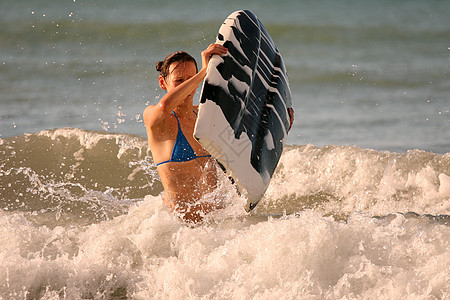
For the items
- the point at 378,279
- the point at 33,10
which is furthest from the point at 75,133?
the point at 33,10

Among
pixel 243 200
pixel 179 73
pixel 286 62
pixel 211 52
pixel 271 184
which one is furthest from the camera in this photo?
pixel 286 62

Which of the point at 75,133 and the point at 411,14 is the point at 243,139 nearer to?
the point at 75,133

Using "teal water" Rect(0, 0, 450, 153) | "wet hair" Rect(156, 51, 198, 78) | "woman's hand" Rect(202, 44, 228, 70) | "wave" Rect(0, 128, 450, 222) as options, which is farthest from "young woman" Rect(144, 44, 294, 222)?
"teal water" Rect(0, 0, 450, 153)

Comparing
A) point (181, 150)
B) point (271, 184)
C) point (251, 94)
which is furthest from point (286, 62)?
point (181, 150)

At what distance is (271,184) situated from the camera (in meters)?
3.93

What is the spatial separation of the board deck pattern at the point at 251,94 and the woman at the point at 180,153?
22 centimetres

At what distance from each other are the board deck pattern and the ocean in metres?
0.23

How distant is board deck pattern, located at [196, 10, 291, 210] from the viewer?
8.66 ft

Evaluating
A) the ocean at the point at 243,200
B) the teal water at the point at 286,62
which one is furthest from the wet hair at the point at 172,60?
the teal water at the point at 286,62

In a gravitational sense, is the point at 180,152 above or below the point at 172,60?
below

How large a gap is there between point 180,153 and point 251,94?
45 centimetres

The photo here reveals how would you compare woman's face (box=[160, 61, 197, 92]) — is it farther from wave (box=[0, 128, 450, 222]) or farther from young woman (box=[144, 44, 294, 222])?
wave (box=[0, 128, 450, 222])

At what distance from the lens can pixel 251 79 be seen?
290 centimetres

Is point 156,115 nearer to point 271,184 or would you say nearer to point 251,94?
point 251,94
